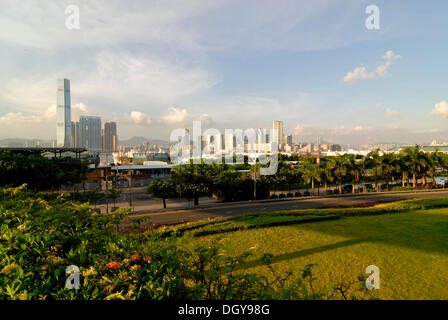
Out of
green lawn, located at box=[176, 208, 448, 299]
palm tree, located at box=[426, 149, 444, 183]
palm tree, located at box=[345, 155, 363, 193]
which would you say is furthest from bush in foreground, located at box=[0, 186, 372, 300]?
palm tree, located at box=[426, 149, 444, 183]

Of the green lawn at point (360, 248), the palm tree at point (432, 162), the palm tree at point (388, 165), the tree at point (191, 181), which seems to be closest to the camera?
the green lawn at point (360, 248)

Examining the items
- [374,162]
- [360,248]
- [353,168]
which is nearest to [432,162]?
[374,162]

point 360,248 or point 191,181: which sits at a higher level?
point 191,181

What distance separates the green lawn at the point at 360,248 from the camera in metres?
11.5

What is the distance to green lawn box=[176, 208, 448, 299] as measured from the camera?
1153 cm

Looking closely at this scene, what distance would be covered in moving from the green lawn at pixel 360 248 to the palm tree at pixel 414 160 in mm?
32299

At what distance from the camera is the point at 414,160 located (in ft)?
169

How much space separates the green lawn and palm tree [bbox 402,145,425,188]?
32.3 metres

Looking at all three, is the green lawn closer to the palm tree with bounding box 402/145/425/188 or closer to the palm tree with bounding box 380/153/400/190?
the palm tree with bounding box 380/153/400/190

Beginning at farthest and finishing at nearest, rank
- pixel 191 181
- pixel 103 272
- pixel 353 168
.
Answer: pixel 353 168
pixel 191 181
pixel 103 272

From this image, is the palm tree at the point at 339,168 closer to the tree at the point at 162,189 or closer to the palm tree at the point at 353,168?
the palm tree at the point at 353,168

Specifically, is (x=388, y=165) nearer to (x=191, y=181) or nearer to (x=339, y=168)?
(x=339, y=168)

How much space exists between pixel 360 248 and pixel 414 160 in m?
48.2

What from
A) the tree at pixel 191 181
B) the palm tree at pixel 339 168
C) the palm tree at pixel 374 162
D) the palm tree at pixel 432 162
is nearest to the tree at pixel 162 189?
the tree at pixel 191 181
